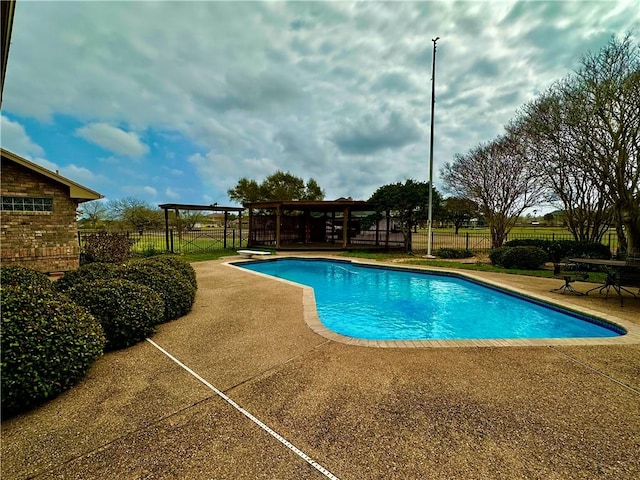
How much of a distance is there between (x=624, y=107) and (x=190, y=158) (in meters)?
25.0

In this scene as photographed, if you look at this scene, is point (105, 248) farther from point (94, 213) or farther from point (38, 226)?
point (94, 213)

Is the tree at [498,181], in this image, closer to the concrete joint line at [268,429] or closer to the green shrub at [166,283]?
the green shrub at [166,283]

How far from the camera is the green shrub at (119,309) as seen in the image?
12.3 ft

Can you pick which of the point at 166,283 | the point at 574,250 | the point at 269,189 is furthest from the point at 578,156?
the point at 269,189

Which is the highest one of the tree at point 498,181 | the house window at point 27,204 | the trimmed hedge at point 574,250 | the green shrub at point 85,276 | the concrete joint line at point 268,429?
the tree at point 498,181

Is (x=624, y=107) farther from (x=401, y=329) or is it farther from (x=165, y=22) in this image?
(x=165, y=22)

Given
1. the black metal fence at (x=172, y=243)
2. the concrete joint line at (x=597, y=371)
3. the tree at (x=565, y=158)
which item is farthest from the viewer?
the black metal fence at (x=172, y=243)

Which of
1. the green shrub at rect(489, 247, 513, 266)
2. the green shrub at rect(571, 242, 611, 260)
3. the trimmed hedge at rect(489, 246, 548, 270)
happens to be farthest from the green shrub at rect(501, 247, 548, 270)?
the green shrub at rect(571, 242, 611, 260)

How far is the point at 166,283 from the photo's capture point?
5066 millimetres

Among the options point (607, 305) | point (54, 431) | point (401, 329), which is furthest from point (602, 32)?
point (54, 431)

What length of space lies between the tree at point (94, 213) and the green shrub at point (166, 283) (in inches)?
1052

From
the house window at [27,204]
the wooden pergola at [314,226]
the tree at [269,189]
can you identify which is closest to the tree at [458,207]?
the wooden pergola at [314,226]

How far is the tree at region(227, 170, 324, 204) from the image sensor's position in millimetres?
28812

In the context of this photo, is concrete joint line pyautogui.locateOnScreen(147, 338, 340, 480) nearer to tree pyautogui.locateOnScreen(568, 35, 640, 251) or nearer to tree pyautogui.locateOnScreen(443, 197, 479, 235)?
tree pyautogui.locateOnScreen(568, 35, 640, 251)
